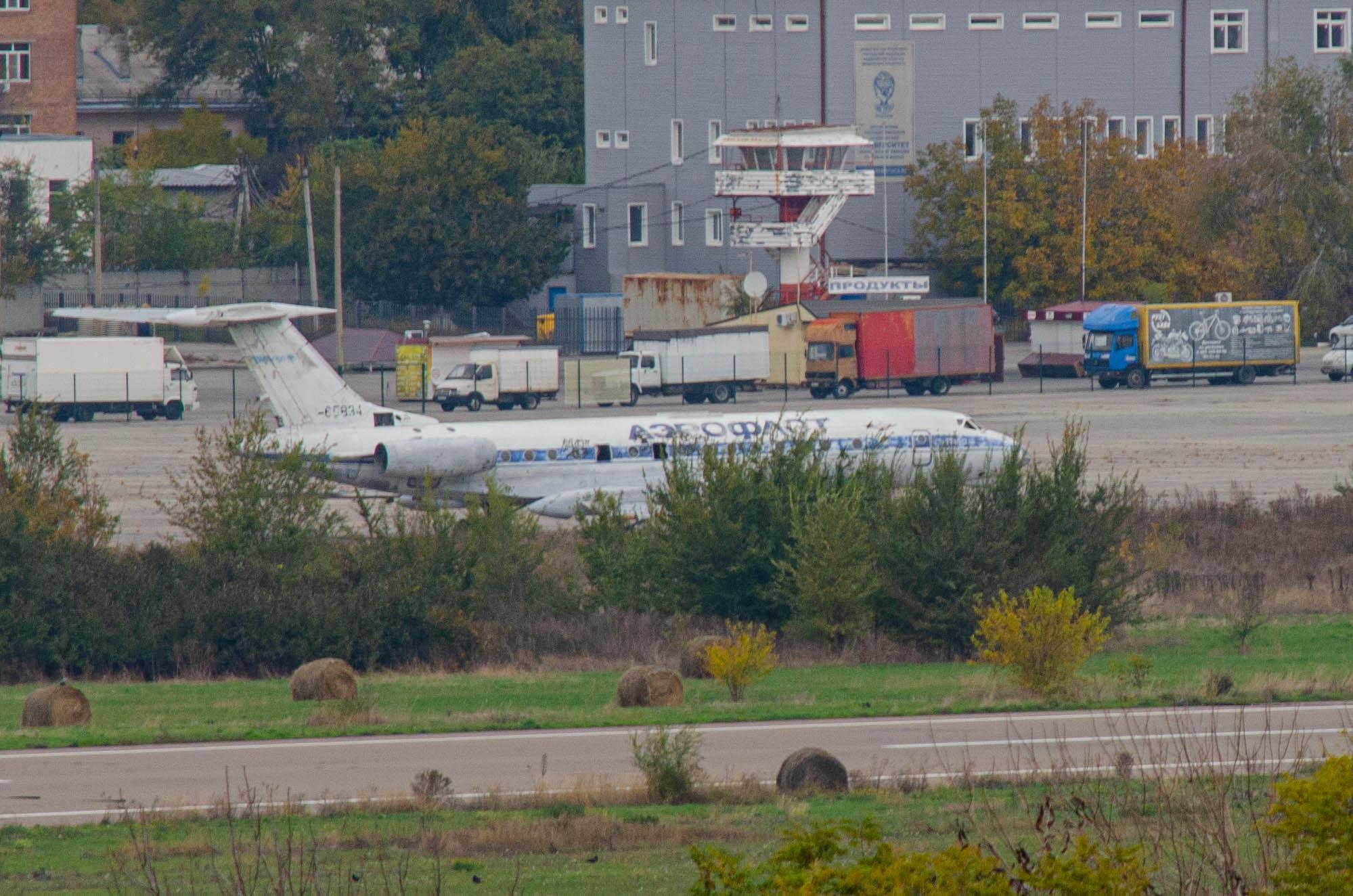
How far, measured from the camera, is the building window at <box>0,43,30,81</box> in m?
114

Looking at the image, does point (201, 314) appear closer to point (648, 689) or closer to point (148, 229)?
point (648, 689)

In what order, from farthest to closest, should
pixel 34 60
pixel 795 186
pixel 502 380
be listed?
pixel 34 60 → pixel 795 186 → pixel 502 380

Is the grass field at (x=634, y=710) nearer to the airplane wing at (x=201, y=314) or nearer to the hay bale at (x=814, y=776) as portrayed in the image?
the hay bale at (x=814, y=776)

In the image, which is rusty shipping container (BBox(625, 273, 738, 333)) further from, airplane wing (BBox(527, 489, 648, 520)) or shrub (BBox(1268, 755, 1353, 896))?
shrub (BBox(1268, 755, 1353, 896))

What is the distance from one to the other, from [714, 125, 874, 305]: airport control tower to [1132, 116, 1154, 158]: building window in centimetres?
1639

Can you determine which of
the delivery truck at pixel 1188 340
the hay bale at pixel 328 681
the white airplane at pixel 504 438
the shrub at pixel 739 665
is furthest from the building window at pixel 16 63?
the shrub at pixel 739 665

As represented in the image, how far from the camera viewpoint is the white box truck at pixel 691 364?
75625 mm

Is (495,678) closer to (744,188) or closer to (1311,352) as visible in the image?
(744,188)

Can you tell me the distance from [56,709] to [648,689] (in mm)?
7147

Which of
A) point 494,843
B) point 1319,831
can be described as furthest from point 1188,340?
point 1319,831

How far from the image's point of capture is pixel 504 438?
40.8 meters

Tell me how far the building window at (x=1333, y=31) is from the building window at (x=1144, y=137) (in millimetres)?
10343

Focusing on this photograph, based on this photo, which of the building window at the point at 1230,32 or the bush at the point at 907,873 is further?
the building window at the point at 1230,32

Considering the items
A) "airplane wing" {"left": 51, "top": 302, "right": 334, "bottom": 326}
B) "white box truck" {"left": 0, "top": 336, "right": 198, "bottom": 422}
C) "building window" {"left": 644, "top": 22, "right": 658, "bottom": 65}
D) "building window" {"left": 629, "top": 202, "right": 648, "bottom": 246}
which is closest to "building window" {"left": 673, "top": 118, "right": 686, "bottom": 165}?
"building window" {"left": 629, "top": 202, "right": 648, "bottom": 246}
